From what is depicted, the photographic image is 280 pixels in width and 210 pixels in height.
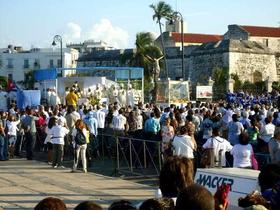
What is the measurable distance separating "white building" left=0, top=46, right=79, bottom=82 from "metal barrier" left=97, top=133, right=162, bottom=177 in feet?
A: 323

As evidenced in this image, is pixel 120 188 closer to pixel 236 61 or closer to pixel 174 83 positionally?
pixel 174 83

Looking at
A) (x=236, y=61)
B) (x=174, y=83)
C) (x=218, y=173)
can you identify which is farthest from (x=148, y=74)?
(x=218, y=173)

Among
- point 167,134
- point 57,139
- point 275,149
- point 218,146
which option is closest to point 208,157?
point 218,146

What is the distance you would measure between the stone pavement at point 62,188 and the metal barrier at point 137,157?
1118mm

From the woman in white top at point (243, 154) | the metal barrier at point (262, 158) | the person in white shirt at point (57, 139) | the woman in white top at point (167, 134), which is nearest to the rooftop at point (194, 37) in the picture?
the person in white shirt at point (57, 139)

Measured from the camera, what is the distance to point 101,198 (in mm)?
14180

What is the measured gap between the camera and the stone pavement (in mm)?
13974

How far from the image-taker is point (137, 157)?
18.8 metres

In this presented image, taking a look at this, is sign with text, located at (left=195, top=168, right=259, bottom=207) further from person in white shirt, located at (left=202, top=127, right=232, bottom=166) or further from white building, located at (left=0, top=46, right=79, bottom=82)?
white building, located at (left=0, top=46, right=79, bottom=82)

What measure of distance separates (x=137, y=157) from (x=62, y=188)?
3.66 metres

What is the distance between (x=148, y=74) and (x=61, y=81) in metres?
37.1

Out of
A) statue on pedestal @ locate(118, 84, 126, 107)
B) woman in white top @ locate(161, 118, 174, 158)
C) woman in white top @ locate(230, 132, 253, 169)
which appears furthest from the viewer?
statue on pedestal @ locate(118, 84, 126, 107)

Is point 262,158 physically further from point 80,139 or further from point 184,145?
point 80,139

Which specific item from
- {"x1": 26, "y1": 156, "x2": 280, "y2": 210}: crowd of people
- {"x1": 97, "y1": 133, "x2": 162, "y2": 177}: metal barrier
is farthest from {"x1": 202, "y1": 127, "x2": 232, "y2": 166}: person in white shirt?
{"x1": 26, "y1": 156, "x2": 280, "y2": 210}: crowd of people
